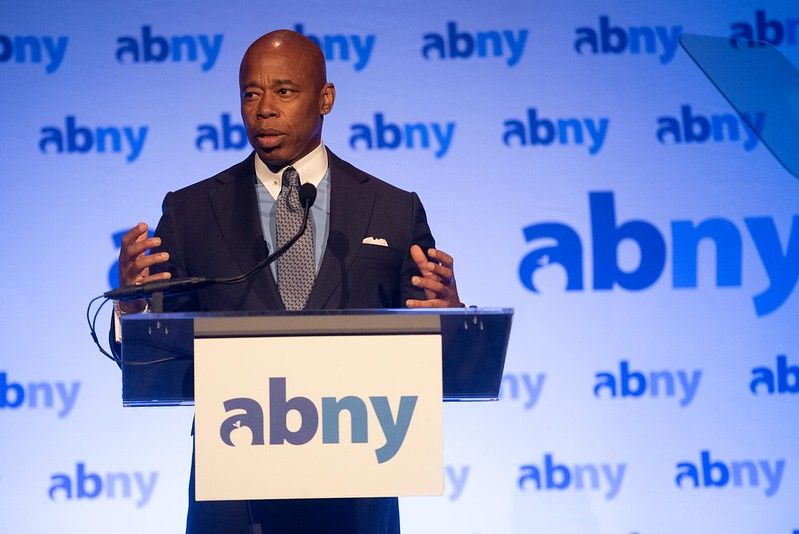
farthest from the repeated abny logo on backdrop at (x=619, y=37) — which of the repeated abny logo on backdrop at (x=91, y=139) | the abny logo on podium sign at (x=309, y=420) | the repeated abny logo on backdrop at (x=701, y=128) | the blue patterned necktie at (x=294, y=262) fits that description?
the abny logo on podium sign at (x=309, y=420)

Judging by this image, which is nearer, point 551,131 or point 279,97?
point 279,97

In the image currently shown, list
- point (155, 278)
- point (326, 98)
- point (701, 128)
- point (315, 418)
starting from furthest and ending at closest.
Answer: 1. point (701, 128)
2. point (326, 98)
3. point (155, 278)
4. point (315, 418)

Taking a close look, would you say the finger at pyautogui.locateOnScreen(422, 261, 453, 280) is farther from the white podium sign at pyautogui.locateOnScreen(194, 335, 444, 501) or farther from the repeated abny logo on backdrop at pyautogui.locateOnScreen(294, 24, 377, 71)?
the repeated abny logo on backdrop at pyautogui.locateOnScreen(294, 24, 377, 71)

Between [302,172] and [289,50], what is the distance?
26 cm

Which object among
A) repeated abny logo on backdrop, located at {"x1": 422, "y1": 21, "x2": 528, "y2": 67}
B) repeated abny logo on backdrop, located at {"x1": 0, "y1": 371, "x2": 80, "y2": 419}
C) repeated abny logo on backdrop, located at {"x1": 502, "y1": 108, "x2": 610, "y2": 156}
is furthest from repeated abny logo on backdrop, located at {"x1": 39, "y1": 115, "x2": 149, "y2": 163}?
repeated abny logo on backdrop, located at {"x1": 502, "y1": 108, "x2": 610, "y2": 156}

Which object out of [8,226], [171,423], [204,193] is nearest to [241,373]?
[204,193]

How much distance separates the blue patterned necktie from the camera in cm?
218

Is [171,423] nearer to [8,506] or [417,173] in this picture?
[8,506]

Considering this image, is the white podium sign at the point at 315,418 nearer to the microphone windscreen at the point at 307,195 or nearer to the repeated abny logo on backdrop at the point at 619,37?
the microphone windscreen at the point at 307,195

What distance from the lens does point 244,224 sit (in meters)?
2.30

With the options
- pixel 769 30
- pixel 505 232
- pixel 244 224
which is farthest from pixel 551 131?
pixel 244 224

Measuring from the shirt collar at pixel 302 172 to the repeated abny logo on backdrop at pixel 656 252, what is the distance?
1449mm

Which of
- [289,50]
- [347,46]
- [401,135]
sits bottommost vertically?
[289,50]

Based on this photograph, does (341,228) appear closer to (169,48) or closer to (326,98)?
(326,98)
